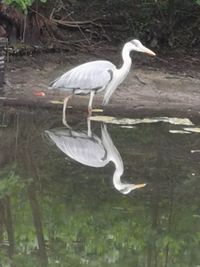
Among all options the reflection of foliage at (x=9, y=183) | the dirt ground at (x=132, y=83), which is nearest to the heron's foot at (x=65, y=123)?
the dirt ground at (x=132, y=83)

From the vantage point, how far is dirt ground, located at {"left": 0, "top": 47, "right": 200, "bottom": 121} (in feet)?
36.3

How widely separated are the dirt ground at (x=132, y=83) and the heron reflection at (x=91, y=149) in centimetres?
160

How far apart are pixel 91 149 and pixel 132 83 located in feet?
14.8

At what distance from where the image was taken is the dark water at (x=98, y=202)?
5.43 metres

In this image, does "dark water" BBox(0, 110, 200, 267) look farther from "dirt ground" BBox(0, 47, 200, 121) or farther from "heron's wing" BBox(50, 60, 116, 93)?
"dirt ground" BBox(0, 47, 200, 121)

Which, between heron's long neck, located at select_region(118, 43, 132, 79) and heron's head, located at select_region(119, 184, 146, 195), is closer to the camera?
heron's head, located at select_region(119, 184, 146, 195)

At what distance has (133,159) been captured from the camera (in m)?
8.17

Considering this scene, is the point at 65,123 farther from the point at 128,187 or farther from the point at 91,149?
the point at 128,187

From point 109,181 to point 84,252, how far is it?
6.11 feet

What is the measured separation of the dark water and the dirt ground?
5.74 ft

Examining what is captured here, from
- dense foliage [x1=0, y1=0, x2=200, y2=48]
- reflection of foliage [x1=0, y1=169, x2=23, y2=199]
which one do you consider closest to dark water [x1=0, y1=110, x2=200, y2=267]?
reflection of foliage [x1=0, y1=169, x2=23, y2=199]

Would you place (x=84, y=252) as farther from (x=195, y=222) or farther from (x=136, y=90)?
(x=136, y=90)

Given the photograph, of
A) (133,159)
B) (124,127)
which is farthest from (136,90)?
(133,159)

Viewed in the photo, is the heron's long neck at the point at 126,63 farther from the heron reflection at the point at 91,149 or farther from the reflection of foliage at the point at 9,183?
the reflection of foliage at the point at 9,183
